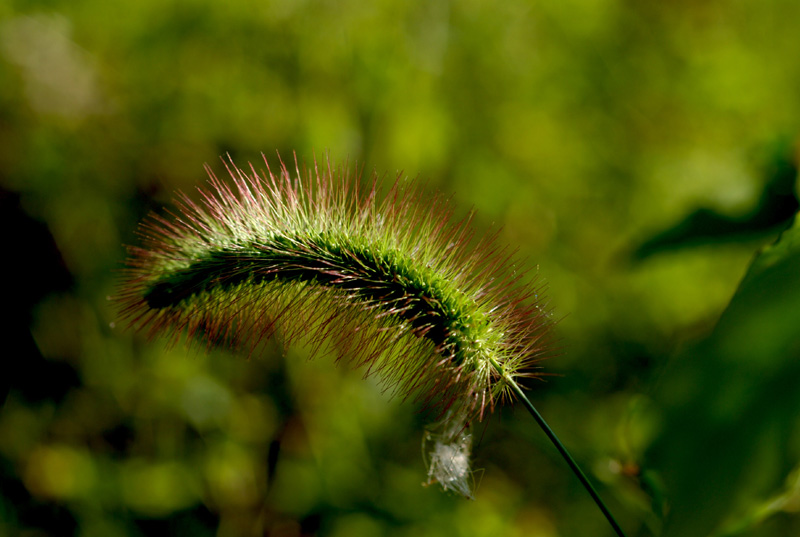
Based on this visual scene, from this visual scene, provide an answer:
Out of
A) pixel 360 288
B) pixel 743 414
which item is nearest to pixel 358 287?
pixel 360 288

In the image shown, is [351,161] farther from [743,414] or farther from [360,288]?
[743,414]

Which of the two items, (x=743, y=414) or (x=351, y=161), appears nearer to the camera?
(x=743, y=414)

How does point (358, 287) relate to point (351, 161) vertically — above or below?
above

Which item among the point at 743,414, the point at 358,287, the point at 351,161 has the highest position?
the point at 743,414

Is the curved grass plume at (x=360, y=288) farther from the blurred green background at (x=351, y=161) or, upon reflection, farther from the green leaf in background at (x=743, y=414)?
the blurred green background at (x=351, y=161)

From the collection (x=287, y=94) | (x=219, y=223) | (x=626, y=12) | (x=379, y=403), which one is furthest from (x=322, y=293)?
(x=626, y=12)

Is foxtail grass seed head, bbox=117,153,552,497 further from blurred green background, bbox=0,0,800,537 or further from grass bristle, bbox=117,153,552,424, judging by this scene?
blurred green background, bbox=0,0,800,537

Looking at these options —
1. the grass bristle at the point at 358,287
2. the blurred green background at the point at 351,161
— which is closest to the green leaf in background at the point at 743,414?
the grass bristle at the point at 358,287

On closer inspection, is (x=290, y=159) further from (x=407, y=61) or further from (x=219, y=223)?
(x=219, y=223)

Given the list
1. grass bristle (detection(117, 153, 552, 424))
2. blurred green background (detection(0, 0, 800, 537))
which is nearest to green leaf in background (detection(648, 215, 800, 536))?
grass bristle (detection(117, 153, 552, 424))
